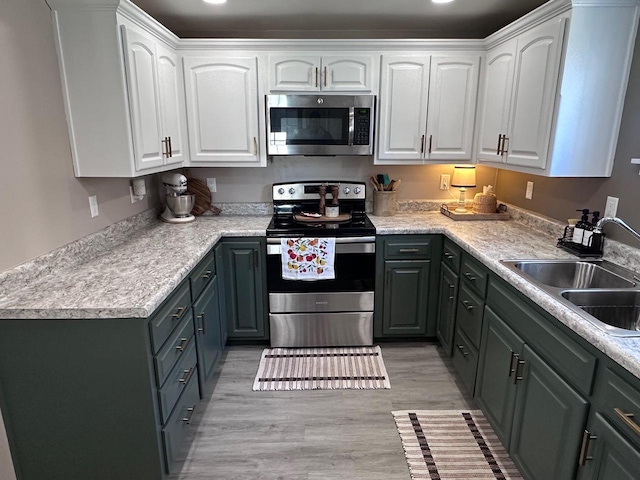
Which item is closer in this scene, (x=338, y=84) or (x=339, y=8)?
(x=339, y=8)

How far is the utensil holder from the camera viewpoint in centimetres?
305

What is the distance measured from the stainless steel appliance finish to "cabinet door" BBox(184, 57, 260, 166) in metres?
1.18

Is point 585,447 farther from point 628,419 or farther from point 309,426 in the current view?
point 309,426

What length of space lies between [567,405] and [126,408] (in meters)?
1.61

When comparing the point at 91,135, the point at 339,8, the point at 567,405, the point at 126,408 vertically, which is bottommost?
the point at 126,408

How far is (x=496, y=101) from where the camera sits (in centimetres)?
258

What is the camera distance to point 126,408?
4.98ft

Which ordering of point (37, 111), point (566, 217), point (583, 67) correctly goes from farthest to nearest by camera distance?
point (566, 217) → point (583, 67) → point (37, 111)

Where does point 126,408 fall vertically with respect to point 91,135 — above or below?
below

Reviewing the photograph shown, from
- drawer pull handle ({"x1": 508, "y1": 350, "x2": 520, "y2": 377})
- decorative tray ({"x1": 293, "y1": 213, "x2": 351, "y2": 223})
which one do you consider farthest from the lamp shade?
drawer pull handle ({"x1": 508, "y1": 350, "x2": 520, "y2": 377})

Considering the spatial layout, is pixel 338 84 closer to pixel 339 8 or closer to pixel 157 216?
pixel 339 8

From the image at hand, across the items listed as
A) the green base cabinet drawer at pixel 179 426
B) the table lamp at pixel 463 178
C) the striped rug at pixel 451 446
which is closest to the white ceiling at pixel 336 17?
the table lamp at pixel 463 178

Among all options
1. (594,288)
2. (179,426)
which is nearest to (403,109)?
(594,288)

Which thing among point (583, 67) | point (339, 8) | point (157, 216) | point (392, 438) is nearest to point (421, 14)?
point (339, 8)
